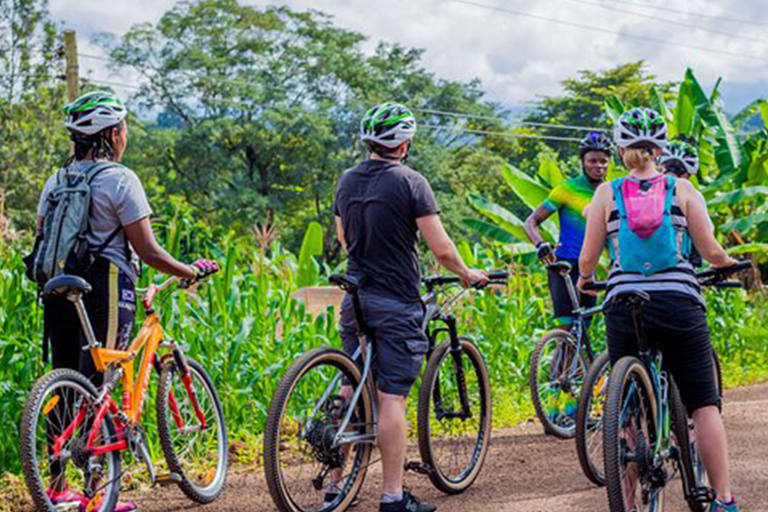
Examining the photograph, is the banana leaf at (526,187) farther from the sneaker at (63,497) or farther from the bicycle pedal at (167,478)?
the sneaker at (63,497)

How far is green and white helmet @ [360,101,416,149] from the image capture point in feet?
17.3

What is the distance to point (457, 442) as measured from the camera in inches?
242

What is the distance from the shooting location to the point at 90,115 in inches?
197

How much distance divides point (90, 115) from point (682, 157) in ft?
11.9

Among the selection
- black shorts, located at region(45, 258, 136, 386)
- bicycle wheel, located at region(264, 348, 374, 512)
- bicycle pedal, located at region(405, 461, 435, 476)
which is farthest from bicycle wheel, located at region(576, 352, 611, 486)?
black shorts, located at region(45, 258, 136, 386)

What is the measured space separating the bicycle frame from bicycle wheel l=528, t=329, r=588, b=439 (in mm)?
2745

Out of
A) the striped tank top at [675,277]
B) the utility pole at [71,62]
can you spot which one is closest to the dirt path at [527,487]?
the striped tank top at [675,277]

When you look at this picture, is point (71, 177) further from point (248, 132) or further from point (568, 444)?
point (248, 132)

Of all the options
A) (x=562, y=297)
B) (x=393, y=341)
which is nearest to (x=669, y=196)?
(x=393, y=341)

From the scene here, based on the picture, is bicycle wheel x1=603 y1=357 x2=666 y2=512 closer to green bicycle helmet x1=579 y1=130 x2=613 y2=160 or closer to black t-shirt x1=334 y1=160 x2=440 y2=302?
black t-shirt x1=334 y1=160 x2=440 y2=302

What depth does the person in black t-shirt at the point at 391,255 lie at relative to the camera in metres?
5.24

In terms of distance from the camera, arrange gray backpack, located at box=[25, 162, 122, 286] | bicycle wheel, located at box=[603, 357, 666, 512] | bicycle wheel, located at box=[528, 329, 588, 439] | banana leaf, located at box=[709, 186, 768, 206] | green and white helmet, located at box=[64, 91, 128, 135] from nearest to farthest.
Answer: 1. bicycle wheel, located at box=[603, 357, 666, 512]
2. gray backpack, located at box=[25, 162, 122, 286]
3. green and white helmet, located at box=[64, 91, 128, 135]
4. bicycle wheel, located at box=[528, 329, 588, 439]
5. banana leaf, located at box=[709, 186, 768, 206]

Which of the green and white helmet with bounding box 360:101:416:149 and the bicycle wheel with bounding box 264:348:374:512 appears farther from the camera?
the green and white helmet with bounding box 360:101:416:149

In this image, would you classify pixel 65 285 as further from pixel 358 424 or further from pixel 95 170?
pixel 358 424
